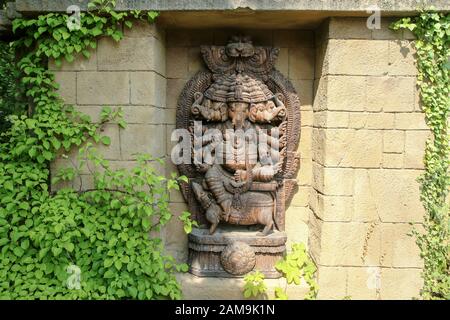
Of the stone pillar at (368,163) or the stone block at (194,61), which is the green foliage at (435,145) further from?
the stone block at (194,61)

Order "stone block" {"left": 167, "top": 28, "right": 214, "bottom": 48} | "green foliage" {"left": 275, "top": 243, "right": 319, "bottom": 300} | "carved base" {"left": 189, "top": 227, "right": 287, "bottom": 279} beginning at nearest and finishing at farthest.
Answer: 1. "green foliage" {"left": 275, "top": 243, "right": 319, "bottom": 300}
2. "carved base" {"left": 189, "top": 227, "right": 287, "bottom": 279}
3. "stone block" {"left": 167, "top": 28, "right": 214, "bottom": 48}

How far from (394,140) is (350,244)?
1.03 metres

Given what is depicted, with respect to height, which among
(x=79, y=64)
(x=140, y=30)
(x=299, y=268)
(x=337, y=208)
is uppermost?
(x=140, y=30)

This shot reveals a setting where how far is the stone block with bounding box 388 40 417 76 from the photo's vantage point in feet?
11.1

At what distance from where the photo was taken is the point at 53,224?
3123 millimetres

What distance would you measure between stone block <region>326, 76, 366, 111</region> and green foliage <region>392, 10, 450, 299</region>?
527 millimetres

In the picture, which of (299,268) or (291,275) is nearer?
(291,275)

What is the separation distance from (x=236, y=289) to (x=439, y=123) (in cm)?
242

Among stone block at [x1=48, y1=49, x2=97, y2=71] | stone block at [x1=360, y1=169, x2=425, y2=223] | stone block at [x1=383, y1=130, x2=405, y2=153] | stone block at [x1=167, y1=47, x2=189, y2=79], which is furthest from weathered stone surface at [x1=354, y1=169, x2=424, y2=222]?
stone block at [x1=48, y1=49, x2=97, y2=71]

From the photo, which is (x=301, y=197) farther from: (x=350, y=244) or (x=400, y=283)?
(x=400, y=283)

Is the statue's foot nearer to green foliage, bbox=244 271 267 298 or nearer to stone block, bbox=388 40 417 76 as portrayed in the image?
green foliage, bbox=244 271 267 298

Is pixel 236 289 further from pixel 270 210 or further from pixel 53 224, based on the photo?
pixel 53 224

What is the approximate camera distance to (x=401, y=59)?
3385 mm

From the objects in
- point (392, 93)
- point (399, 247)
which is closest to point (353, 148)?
point (392, 93)
